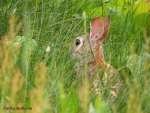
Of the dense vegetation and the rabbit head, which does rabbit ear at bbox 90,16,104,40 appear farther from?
the dense vegetation

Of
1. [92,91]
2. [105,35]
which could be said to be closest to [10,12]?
[105,35]

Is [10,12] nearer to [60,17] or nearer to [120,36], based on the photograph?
[60,17]

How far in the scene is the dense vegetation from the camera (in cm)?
232

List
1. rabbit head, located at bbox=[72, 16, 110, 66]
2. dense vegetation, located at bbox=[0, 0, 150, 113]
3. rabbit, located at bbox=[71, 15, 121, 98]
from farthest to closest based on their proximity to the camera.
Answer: rabbit head, located at bbox=[72, 16, 110, 66] → rabbit, located at bbox=[71, 15, 121, 98] → dense vegetation, located at bbox=[0, 0, 150, 113]

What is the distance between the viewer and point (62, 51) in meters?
3.34

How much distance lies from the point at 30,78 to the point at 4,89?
634mm

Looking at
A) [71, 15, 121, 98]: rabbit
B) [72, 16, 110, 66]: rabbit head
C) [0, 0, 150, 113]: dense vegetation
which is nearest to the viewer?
[0, 0, 150, 113]: dense vegetation

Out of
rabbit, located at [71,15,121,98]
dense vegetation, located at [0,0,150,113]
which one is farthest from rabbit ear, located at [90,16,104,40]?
dense vegetation, located at [0,0,150,113]

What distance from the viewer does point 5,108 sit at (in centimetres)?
209

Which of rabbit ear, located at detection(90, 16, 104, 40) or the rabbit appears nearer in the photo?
the rabbit

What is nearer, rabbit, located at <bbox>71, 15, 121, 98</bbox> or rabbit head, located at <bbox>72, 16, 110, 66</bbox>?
rabbit, located at <bbox>71, 15, 121, 98</bbox>

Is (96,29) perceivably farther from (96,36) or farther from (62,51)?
(62,51)

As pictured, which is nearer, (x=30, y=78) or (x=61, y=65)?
(x=30, y=78)

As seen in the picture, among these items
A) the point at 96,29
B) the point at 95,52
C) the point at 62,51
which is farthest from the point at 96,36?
the point at 62,51
